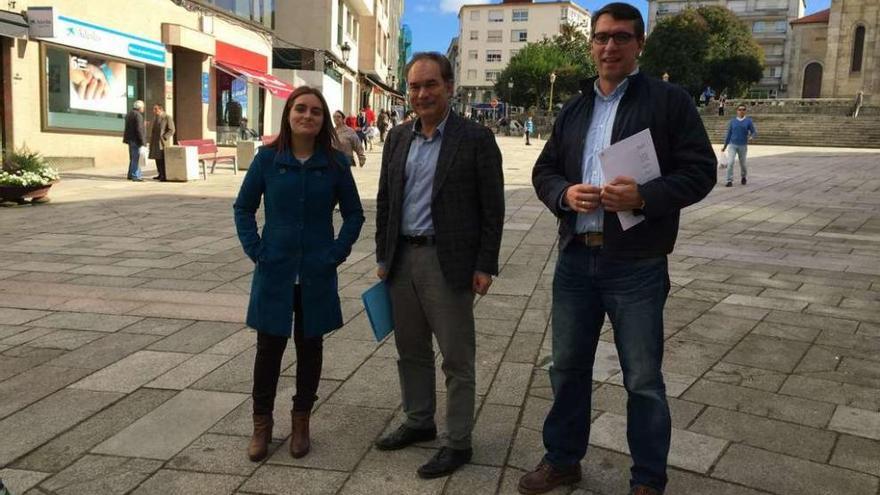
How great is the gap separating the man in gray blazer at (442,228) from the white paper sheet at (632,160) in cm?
54

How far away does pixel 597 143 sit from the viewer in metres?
2.77

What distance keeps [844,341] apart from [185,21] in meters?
19.6

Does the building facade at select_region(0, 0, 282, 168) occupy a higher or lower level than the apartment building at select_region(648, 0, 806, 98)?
lower

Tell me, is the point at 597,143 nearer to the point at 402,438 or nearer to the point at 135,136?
the point at 402,438

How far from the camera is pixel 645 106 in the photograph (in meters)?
2.66

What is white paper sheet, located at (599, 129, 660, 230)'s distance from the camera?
101 inches

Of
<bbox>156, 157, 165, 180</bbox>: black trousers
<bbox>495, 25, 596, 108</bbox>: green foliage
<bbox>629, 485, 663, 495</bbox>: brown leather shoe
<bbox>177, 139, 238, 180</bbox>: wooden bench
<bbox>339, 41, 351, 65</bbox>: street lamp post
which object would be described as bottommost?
<bbox>629, 485, 663, 495</bbox>: brown leather shoe

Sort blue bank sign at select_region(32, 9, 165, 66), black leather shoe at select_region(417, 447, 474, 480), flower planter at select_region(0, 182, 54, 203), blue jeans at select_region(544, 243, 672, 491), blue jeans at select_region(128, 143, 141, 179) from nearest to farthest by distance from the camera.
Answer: blue jeans at select_region(544, 243, 672, 491) < black leather shoe at select_region(417, 447, 474, 480) < flower planter at select_region(0, 182, 54, 203) < blue jeans at select_region(128, 143, 141, 179) < blue bank sign at select_region(32, 9, 165, 66)

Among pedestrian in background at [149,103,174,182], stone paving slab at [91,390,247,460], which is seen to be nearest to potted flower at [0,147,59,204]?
pedestrian in background at [149,103,174,182]

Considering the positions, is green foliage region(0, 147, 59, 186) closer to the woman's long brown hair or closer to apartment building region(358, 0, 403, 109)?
the woman's long brown hair

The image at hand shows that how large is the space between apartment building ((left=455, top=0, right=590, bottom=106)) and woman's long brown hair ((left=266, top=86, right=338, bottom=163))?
332ft

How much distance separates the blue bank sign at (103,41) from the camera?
50.6 feet

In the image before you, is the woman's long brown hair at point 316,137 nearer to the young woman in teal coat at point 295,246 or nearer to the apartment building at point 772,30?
the young woman in teal coat at point 295,246

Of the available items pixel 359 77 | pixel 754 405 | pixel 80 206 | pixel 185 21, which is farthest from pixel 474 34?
pixel 754 405
